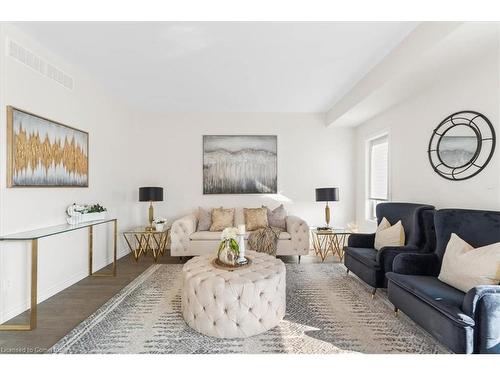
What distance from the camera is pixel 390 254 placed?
8.89ft

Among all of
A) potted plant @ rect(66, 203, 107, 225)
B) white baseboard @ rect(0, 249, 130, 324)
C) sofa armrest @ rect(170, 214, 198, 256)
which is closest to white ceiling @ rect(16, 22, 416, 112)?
potted plant @ rect(66, 203, 107, 225)

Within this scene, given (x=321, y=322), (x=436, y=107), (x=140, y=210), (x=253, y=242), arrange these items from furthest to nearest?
1. (x=140, y=210)
2. (x=253, y=242)
3. (x=436, y=107)
4. (x=321, y=322)

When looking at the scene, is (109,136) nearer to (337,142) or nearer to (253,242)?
(253,242)

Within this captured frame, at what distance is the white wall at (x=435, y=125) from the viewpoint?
2.28 metres

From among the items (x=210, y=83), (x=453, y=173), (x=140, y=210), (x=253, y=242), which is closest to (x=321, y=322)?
(x=253, y=242)

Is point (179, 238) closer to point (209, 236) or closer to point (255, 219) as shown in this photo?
point (209, 236)

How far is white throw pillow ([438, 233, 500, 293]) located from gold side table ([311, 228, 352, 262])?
75.9 inches

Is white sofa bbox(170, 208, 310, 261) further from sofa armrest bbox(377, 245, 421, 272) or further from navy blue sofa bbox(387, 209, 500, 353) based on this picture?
navy blue sofa bbox(387, 209, 500, 353)

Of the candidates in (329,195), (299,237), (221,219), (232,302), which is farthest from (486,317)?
(221,219)
